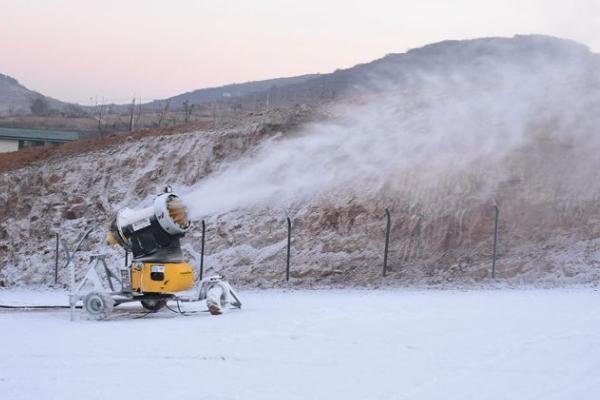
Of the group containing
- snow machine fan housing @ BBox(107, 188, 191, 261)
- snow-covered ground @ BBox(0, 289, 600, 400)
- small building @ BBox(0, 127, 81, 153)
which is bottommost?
snow-covered ground @ BBox(0, 289, 600, 400)

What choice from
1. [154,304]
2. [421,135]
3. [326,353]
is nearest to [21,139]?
[421,135]

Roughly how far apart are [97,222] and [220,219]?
678cm

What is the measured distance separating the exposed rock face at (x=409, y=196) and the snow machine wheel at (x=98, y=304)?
847cm

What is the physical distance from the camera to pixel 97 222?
33.2 metres

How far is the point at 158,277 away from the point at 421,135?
1427 centimetres

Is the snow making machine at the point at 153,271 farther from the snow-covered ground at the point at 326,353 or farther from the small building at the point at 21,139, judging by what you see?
the small building at the point at 21,139

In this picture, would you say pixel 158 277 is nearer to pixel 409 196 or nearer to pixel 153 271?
pixel 153 271

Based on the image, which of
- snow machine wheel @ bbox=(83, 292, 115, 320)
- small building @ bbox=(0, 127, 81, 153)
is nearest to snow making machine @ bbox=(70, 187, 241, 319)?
snow machine wheel @ bbox=(83, 292, 115, 320)

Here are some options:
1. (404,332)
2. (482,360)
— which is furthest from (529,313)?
(482,360)

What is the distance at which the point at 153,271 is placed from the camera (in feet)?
54.2

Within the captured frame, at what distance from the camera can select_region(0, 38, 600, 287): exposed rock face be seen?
22.4 m

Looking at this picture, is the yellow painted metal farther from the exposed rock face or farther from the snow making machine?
the exposed rock face

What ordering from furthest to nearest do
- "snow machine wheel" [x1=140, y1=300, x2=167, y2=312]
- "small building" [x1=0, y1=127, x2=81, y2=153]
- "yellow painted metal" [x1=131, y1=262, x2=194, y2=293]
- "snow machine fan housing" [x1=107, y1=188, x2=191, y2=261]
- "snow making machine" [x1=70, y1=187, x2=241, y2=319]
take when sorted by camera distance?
"small building" [x1=0, y1=127, x2=81, y2=153] → "snow machine wheel" [x1=140, y1=300, x2=167, y2=312] → "snow machine fan housing" [x1=107, y1=188, x2=191, y2=261] → "yellow painted metal" [x1=131, y1=262, x2=194, y2=293] → "snow making machine" [x1=70, y1=187, x2=241, y2=319]

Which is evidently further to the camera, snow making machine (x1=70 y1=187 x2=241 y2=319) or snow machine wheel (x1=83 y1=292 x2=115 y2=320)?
snow making machine (x1=70 y1=187 x2=241 y2=319)
